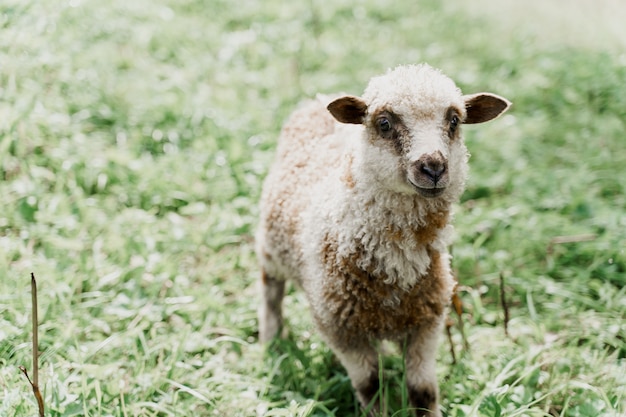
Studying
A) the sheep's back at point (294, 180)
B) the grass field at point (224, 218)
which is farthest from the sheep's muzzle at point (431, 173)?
the grass field at point (224, 218)

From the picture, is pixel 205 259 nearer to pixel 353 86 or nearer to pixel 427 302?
pixel 427 302

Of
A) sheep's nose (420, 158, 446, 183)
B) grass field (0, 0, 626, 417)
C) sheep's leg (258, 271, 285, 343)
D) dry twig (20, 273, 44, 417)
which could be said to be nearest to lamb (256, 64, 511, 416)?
sheep's nose (420, 158, 446, 183)

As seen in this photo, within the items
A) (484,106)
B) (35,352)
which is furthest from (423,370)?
(35,352)

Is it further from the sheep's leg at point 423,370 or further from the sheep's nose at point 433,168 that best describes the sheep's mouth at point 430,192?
the sheep's leg at point 423,370

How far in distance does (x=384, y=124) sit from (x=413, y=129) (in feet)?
0.45

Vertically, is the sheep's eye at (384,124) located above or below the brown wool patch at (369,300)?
above

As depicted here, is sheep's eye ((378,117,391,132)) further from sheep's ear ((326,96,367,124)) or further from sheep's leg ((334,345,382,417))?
sheep's leg ((334,345,382,417))

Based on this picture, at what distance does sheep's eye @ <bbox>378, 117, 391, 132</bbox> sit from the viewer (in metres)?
2.49

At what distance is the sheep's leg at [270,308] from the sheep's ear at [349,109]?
1263mm

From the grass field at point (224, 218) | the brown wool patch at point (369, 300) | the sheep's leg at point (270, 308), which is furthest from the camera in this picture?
the sheep's leg at point (270, 308)

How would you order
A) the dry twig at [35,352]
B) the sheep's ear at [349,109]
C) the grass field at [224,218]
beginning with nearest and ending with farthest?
the dry twig at [35,352]
the sheep's ear at [349,109]
the grass field at [224,218]

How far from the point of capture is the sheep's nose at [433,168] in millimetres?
2293

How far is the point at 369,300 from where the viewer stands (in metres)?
2.69

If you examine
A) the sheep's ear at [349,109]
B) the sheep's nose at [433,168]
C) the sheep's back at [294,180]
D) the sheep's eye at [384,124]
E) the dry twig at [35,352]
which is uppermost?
the sheep's ear at [349,109]
